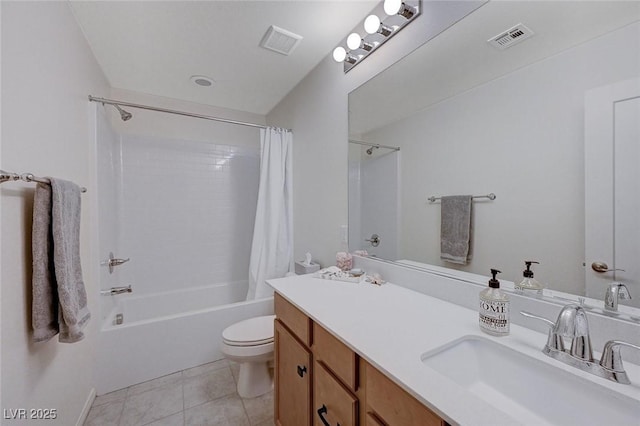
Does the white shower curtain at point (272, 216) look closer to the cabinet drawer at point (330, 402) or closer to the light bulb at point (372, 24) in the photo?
the light bulb at point (372, 24)

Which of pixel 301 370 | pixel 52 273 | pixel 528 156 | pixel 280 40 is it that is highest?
pixel 280 40

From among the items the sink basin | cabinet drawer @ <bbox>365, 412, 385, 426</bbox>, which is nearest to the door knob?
the sink basin

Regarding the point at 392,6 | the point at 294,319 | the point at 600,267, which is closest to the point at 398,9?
the point at 392,6

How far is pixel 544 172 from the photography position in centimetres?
88

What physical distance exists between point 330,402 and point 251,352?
0.84 metres

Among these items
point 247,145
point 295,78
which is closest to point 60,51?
point 295,78

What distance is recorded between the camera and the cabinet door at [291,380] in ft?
3.48

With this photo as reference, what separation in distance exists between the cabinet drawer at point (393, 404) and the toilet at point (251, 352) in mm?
1059

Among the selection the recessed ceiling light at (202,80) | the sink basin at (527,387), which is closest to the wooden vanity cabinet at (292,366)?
the sink basin at (527,387)

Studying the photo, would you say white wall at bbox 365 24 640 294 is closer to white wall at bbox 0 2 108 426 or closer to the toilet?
the toilet

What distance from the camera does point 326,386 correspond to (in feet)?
3.05

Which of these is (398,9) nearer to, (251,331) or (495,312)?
(495,312)

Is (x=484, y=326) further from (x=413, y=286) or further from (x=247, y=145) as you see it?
(x=247, y=145)

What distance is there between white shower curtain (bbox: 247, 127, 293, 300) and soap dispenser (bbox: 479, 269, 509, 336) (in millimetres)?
1883
